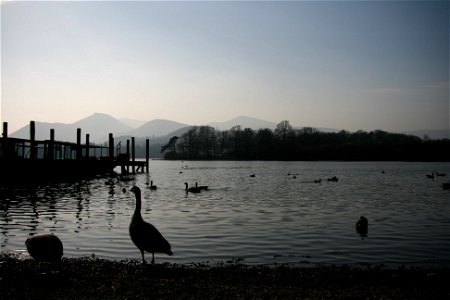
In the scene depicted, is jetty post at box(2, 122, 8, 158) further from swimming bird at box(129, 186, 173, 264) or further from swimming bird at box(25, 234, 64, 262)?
swimming bird at box(129, 186, 173, 264)

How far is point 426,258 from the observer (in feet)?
52.4

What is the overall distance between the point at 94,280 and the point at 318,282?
229 inches

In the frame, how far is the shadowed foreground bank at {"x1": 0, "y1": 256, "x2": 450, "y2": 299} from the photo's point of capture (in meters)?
9.62

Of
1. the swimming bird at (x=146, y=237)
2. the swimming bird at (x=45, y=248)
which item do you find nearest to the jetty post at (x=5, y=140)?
the swimming bird at (x=45, y=248)

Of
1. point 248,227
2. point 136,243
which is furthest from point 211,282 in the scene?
point 248,227

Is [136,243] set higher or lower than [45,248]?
higher

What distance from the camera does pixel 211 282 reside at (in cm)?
1091

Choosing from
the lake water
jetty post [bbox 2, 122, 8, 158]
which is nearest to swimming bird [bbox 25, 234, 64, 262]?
the lake water

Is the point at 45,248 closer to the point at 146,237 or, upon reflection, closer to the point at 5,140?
the point at 146,237

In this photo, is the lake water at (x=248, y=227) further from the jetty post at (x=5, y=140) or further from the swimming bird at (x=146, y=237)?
the jetty post at (x=5, y=140)

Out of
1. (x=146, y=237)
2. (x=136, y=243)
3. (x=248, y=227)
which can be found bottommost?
(x=248, y=227)

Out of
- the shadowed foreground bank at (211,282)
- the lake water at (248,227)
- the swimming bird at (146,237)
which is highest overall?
the swimming bird at (146,237)

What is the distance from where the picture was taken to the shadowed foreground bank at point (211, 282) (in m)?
9.62

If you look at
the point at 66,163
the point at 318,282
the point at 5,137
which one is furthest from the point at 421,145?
the point at 318,282
